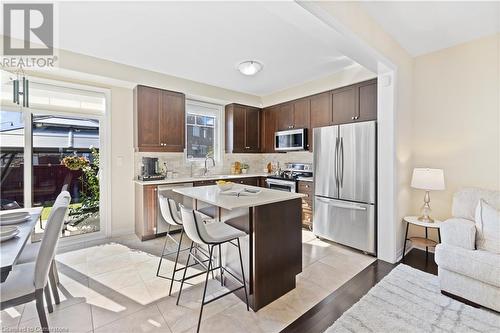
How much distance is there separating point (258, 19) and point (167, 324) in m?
2.97

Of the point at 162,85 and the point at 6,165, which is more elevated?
the point at 162,85

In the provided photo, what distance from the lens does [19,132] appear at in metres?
3.07

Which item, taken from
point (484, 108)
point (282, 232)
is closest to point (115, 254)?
point (282, 232)

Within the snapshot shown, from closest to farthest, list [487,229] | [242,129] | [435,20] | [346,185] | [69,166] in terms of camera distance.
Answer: [487,229] → [435,20] → [346,185] → [69,166] → [242,129]

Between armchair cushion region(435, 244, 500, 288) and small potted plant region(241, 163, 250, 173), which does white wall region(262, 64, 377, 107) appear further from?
armchair cushion region(435, 244, 500, 288)

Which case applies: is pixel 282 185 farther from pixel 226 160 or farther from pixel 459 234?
pixel 459 234

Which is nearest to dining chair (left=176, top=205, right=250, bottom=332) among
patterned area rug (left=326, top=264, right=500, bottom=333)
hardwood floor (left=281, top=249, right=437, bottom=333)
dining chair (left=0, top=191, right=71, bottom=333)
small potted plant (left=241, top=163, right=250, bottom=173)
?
hardwood floor (left=281, top=249, right=437, bottom=333)

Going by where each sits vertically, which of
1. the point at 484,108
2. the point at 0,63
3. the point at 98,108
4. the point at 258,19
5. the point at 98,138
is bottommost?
the point at 98,138

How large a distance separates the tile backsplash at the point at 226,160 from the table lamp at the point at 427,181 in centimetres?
195

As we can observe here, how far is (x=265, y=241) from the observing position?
6.72 ft

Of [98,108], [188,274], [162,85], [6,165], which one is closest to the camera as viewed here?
[188,274]

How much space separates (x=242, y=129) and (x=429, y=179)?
344 centimetres

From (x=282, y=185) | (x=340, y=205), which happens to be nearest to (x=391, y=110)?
(x=340, y=205)

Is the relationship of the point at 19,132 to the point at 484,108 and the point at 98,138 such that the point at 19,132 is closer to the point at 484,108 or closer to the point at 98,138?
the point at 98,138
